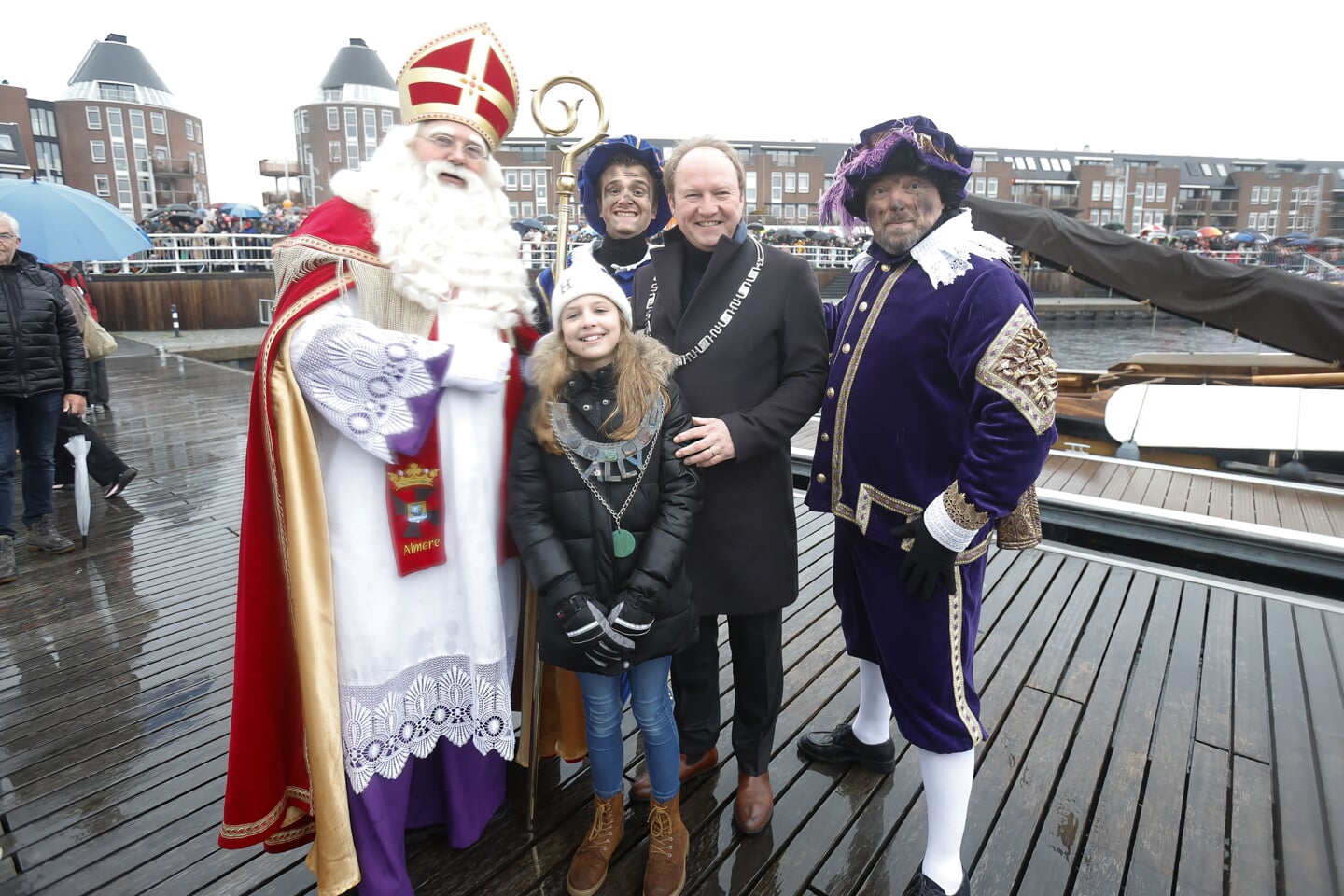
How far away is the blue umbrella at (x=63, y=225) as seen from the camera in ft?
19.6

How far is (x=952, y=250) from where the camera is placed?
1.79 metres

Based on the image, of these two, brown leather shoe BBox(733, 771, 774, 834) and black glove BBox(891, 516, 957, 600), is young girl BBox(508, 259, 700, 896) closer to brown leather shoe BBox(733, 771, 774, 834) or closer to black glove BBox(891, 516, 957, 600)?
brown leather shoe BBox(733, 771, 774, 834)

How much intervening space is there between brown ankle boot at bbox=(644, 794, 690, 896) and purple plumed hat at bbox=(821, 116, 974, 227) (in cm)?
170

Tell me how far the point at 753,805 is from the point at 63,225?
717 centimetres

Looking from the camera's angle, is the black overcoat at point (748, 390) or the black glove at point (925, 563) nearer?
the black glove at point (925, 563)

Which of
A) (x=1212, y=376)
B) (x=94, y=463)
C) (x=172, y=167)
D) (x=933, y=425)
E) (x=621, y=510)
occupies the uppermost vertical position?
(x=172, y=167)

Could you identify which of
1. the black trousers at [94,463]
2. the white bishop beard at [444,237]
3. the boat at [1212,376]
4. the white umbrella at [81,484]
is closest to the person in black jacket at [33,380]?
the white umbrella at [81,484]

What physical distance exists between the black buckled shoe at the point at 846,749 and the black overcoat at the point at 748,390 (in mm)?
667

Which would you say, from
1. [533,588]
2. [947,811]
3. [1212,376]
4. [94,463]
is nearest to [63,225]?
[94,463]

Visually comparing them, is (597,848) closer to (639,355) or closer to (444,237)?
(639,355)

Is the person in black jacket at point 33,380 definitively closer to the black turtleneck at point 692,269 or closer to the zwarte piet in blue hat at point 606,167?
the zwarte piet in blue hat at point 606,167

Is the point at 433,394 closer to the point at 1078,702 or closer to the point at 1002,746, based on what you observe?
the point at 1002,746

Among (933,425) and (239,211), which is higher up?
(239,211)

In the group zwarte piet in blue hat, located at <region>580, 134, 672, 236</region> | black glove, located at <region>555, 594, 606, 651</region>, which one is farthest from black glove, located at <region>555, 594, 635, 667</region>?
zwarte piet in blue hat, located at <region>580, 134, 672, 236</region>
